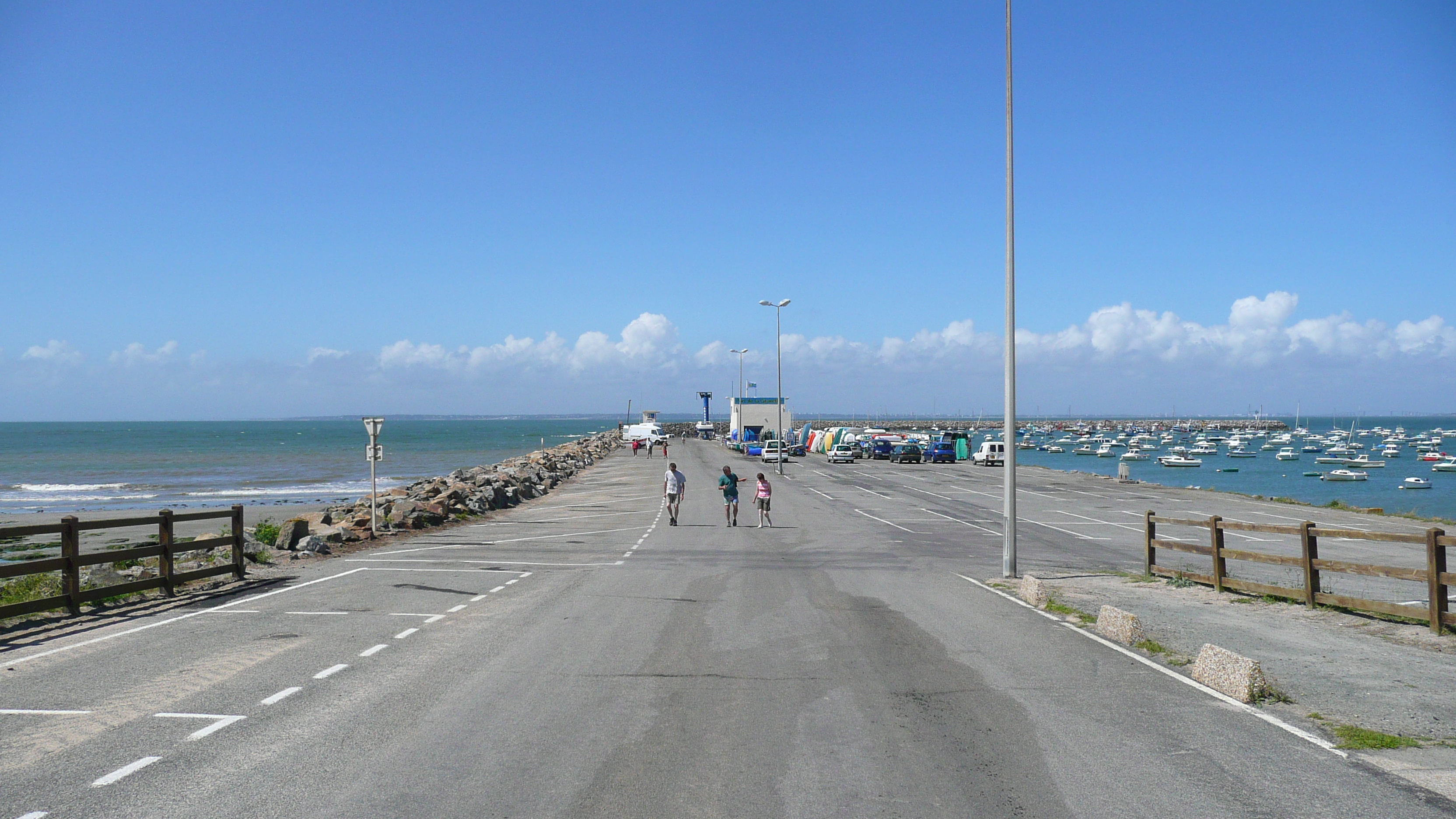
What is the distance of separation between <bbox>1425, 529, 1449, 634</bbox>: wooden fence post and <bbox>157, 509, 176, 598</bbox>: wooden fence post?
16.6m

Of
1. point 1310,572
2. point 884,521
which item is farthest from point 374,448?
point 1310,572

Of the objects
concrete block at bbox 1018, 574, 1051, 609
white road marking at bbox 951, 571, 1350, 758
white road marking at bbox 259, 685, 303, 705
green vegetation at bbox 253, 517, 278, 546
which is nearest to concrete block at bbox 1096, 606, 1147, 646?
white road marking at bbox 951, 571, 1350, 758

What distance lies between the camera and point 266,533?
26312 mm

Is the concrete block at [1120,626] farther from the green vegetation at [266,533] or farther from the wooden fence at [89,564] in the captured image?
the green vegetation at [266,533]

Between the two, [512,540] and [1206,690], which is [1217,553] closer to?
[1206,690]

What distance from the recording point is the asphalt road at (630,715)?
5.74 meters

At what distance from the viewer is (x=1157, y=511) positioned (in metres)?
33.6

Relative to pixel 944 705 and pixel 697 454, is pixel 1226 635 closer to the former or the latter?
pixel 944 705

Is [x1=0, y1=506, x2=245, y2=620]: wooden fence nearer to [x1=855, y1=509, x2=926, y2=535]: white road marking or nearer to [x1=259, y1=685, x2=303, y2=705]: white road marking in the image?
[x1=259, y1=685, x2=303, y2=705]: white road marking

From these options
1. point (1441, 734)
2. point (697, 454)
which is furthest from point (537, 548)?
point (697, 454)

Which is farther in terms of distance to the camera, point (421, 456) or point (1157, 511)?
point (421, 456)

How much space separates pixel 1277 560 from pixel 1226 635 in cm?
294

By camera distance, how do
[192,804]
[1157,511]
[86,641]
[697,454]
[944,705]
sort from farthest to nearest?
[697,454]
[1157,511]
[86,641]
[944,705]
[192,804]

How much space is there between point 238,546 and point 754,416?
83832 millimetres
